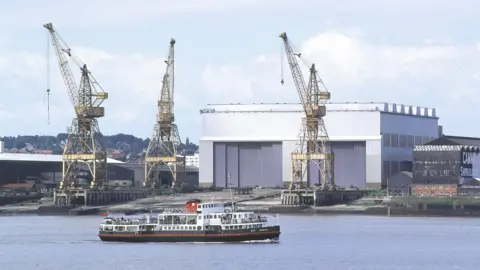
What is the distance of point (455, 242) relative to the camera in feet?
399

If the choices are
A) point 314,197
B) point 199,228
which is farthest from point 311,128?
point 199,228

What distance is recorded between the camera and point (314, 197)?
624 feet

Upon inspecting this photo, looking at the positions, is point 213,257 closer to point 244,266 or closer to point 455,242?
point 244,266

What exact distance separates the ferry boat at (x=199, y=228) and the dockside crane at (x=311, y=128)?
71078mm

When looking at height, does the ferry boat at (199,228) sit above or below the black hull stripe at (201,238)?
above

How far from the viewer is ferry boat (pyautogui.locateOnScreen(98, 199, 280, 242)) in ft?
391

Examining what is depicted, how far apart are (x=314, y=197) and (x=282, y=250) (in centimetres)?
7796

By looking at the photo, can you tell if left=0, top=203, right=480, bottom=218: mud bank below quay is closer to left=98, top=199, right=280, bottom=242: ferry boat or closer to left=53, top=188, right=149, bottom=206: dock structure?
left=53, top=188, right=149, bottom=206: dock structure

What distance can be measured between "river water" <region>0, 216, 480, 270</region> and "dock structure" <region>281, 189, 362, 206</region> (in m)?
40.5

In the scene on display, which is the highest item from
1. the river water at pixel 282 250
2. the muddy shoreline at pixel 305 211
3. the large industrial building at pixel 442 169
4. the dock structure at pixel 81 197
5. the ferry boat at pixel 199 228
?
the large industrial building at pixel 442 169

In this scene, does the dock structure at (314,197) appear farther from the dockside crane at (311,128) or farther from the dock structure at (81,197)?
the dock structure at (81,197)

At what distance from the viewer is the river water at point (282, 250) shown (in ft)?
336

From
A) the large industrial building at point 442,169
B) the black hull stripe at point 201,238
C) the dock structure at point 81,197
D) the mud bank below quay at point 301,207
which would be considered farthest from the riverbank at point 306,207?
the black hull stripe at point 201,238

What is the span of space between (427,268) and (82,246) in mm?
32525
